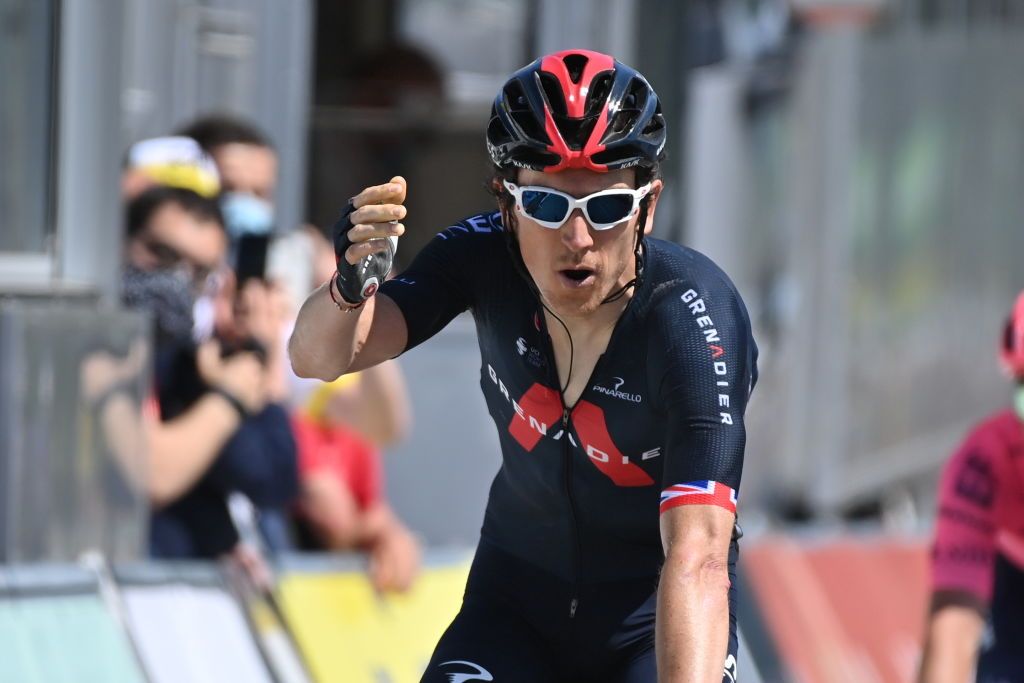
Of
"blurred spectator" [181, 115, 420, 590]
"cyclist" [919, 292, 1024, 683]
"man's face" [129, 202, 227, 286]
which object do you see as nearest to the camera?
"cyclist" [919, 292, 1024, 683]

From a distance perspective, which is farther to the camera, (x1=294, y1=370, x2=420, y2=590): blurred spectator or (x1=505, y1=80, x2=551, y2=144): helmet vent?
(x1=294, y1=370, x2=420, y2=590): blurred spectator

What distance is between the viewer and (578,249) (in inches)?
130

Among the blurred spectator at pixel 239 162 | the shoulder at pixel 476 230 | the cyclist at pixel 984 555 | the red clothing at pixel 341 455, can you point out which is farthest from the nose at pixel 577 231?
the blurred spectator at pixel 239 162

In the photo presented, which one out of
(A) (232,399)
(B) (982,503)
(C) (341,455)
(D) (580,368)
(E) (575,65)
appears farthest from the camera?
(C) (341,455)

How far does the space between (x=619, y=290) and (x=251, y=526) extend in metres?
2.72

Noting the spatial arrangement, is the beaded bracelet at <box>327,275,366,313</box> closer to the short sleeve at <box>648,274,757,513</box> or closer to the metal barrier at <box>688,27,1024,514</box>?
the short sleeve at <box>648,274,757,513</box>

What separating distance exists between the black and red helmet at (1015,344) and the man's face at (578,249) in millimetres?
2121

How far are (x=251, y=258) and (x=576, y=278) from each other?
2.50 meters

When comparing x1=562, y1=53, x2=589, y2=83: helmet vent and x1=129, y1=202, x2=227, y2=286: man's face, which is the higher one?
x1=562, y1=53, x2=589, y2=83: helmet vent

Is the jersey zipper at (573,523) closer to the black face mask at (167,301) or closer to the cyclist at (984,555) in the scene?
the cyclist at (984,555)

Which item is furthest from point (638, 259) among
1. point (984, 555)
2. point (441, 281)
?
point (984, 555)

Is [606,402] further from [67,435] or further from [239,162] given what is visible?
[239,162]

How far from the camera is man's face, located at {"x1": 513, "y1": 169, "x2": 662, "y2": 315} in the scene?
3.30 m

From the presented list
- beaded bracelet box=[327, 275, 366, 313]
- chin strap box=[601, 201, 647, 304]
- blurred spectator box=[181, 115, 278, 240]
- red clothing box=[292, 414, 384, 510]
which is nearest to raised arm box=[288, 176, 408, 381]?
beaded bracelet box=[327, 275, 366, 313]
